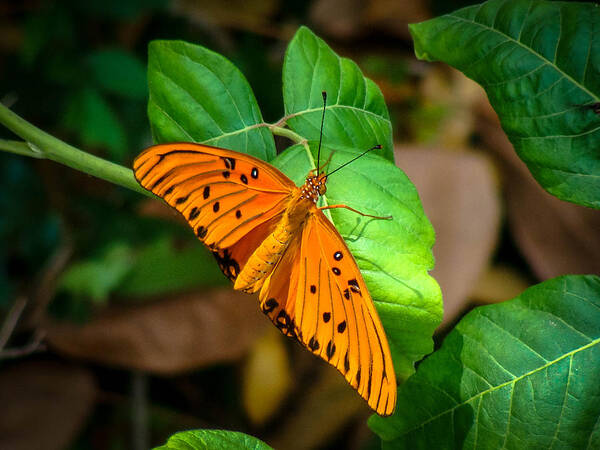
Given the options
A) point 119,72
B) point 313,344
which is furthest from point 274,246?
point 119,72

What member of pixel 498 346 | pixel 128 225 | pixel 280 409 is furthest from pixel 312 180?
pixel 280 409

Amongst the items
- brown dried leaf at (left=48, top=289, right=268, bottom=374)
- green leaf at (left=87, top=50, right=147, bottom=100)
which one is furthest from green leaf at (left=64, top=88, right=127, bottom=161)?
brown dried leaf at (left=48, top=289, right=268, bottom=374)

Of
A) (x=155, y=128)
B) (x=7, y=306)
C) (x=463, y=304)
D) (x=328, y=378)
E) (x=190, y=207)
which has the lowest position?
(x=328, y=378)

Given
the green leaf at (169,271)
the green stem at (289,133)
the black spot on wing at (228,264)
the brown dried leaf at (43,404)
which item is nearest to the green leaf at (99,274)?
the green leaf at (169,271)

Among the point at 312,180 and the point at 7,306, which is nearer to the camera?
the point at 312,180

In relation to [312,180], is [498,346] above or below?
below

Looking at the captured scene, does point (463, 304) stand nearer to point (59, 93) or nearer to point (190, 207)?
point (190, 207)
